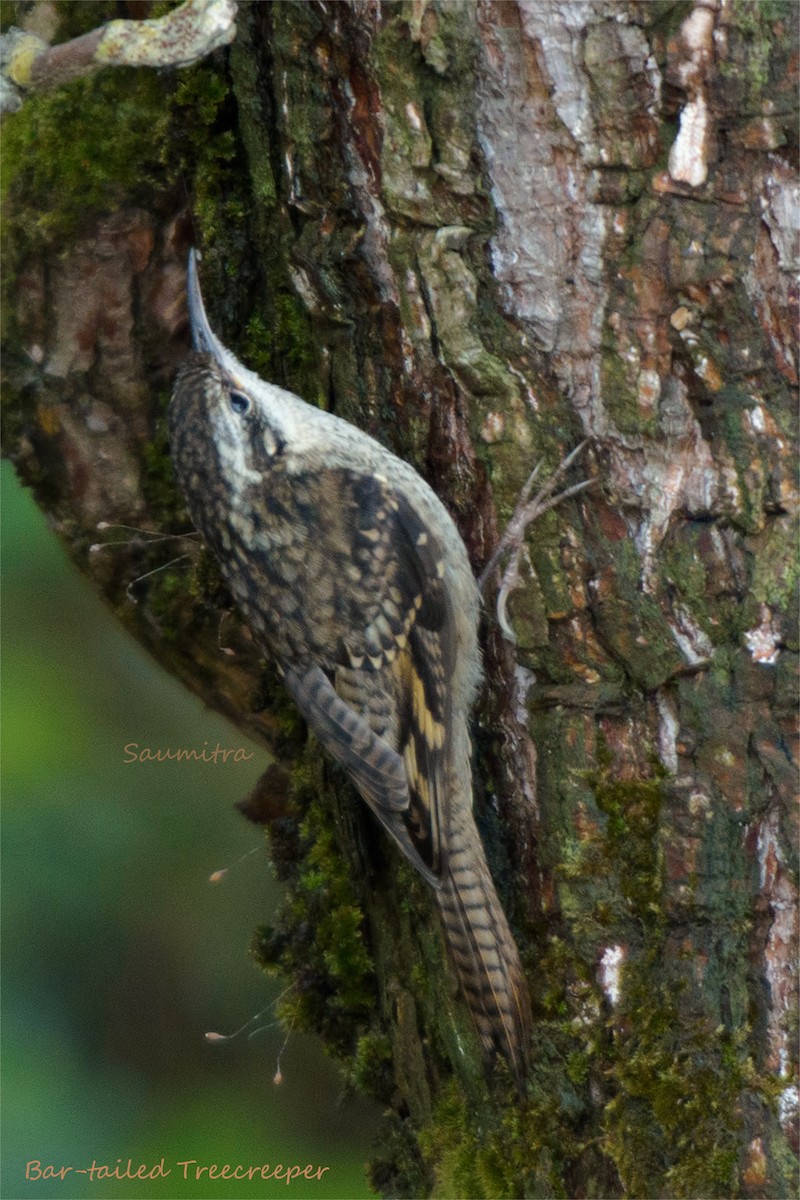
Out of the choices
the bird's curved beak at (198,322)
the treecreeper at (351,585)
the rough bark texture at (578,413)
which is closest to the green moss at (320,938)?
the rough bark texture at (578,413)

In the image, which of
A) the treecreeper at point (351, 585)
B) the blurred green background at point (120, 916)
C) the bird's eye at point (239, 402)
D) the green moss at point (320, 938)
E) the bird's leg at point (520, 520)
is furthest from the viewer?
the blurred green background at point (120, 916)

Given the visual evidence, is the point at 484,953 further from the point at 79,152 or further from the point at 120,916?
the point at 79,152

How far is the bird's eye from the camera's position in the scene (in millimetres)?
2725

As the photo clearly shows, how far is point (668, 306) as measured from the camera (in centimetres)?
216

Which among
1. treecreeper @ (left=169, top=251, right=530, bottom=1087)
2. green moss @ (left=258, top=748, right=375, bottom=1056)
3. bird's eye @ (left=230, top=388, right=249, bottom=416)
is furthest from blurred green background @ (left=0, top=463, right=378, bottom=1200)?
bird's eye @ (left=230, top=388, right=249, bottom=416)

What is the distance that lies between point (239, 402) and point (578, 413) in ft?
2.90

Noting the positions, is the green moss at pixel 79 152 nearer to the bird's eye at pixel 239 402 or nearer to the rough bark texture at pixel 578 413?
the rough bark texture at pixel 578 413

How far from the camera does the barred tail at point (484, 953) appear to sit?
232 centimetres

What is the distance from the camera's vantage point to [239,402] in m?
2.75

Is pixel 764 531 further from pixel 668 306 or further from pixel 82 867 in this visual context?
pixel 82 867

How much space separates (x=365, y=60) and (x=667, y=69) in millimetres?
649

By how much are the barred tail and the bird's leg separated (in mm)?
499

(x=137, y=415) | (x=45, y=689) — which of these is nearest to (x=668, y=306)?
(x=137, y=415)

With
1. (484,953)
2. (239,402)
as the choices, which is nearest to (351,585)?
(239,402)
